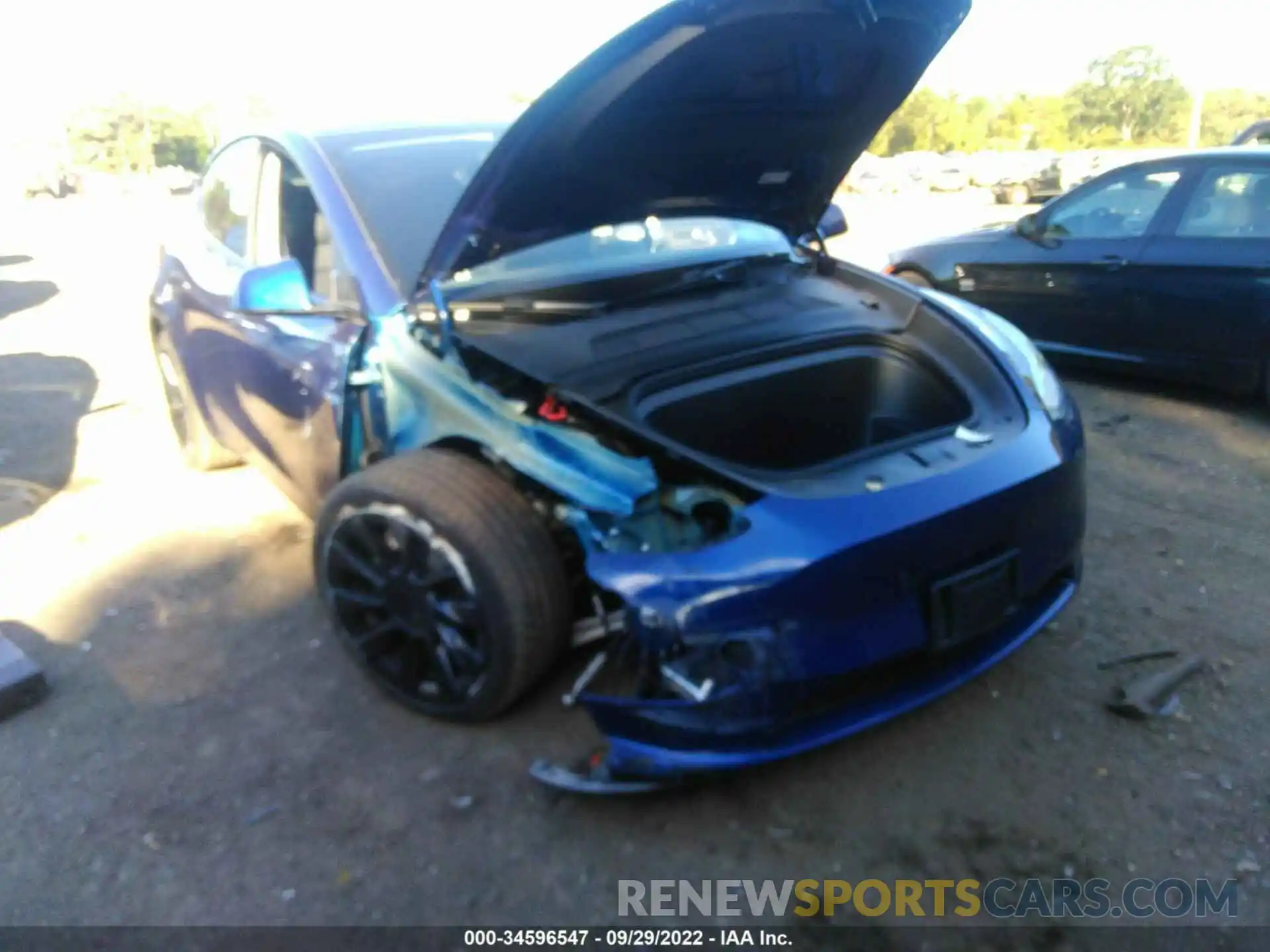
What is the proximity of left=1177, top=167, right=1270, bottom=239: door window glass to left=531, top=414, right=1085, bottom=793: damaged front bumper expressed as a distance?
362 cm

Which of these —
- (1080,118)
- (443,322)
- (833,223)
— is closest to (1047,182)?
(833,223)

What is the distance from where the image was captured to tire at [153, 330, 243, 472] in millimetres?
4504

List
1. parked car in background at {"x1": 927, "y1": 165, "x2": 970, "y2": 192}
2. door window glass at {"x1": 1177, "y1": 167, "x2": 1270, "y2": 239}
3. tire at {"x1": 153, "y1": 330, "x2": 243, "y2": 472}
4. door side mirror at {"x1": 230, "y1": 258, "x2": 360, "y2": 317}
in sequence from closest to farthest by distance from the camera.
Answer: door side mirror at {"x1": 230, "y1": 258, "x2": 360, "y2": 317} → tire at {"x1": 153, "y1": 330, "x2": 243, "y2": 472} → door window glass at {"x1": 1177, "y1": 167, "x2": 1270, "y2": 239} → parked car in background at {"x1": 927, "y1": 165, "x2": 970, "y2": 192}

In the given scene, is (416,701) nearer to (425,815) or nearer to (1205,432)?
(425,815)

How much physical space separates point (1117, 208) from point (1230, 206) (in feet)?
2.00

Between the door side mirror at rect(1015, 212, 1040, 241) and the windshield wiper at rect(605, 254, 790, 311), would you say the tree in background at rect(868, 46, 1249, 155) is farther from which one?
the windshield wiper at rect(605, 254, 790, 311)

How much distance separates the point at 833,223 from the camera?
4.16 metres

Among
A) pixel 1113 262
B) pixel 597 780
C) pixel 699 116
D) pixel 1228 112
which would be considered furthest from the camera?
pixel 1228 112

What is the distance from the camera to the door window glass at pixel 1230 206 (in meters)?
5.10

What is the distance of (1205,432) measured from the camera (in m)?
5.11

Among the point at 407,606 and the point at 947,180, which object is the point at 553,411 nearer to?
the point at 407,606

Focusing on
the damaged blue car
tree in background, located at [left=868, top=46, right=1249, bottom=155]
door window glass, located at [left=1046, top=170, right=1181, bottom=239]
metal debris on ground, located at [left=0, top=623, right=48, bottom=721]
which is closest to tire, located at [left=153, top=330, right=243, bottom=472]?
the damaged blue car

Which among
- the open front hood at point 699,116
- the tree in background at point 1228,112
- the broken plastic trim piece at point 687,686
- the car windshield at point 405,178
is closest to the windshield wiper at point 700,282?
the open front hood at point 699,116

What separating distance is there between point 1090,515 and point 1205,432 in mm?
1441
